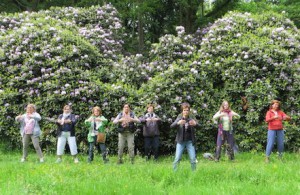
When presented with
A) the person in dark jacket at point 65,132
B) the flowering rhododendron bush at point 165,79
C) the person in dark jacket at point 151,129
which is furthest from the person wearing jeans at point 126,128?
the flowering rhododendron bush at point 165,79

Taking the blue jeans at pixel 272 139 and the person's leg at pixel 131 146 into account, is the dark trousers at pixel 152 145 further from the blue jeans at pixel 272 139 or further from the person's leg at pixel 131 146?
the blue jeans at pixel 272 139

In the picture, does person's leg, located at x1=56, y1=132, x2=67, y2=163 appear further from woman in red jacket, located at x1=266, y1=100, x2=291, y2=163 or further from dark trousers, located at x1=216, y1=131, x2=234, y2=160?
woman in red jacket, located at x1=266, y1=100, x2=291, y2=163

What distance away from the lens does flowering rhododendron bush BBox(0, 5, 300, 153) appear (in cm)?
1268

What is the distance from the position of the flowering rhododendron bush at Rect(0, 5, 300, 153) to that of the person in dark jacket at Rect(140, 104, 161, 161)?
2.98 ft

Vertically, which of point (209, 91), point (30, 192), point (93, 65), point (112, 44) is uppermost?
point (112, 44)

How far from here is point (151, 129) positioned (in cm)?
1142

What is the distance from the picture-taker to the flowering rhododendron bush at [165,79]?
41.6ft

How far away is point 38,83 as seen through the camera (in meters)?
13.3

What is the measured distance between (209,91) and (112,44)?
526cm

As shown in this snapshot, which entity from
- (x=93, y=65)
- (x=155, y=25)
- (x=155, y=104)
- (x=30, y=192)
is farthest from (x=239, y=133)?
(x=155, y=25)

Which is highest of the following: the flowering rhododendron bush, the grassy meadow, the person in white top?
the flowering rhododendron bush

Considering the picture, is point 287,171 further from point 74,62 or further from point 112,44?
point 112,44

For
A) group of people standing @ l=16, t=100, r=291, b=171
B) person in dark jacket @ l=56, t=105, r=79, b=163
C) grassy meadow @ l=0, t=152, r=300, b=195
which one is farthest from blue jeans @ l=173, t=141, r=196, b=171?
person in dark jacket @ l=56, t=105, r=79, b=163

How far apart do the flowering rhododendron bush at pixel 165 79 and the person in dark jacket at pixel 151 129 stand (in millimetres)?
908
